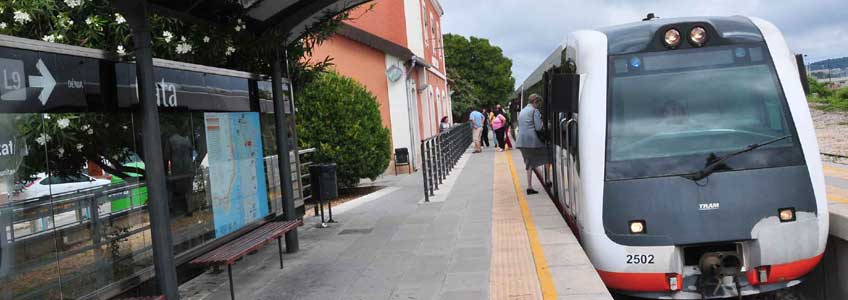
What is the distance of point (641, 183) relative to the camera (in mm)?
5848

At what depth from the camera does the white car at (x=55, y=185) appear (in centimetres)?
414

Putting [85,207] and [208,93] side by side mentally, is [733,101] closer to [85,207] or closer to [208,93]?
[208,93]

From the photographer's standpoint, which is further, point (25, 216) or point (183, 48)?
point (183, 48)

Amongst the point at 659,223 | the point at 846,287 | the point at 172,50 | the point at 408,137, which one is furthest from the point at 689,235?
the point at 408,137

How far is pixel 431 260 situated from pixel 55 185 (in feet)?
12.2

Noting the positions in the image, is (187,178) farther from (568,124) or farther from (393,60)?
(393,60)

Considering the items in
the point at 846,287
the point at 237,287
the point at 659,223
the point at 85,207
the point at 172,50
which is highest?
the point at 172,50

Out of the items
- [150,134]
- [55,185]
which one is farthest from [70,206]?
[150,134]

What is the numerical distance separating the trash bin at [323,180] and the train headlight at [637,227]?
5292 mm

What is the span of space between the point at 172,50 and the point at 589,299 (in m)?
4.73

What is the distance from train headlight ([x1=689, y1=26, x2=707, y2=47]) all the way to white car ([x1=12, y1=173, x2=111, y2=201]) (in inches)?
197

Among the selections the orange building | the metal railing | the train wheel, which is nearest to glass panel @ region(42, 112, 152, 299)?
the train wheel

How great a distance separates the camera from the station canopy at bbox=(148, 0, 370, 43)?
6.14m

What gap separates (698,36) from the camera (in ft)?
20.2
